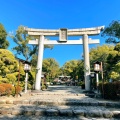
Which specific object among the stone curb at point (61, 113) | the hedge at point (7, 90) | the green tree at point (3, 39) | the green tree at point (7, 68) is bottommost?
the stone curb at point (61, 113)

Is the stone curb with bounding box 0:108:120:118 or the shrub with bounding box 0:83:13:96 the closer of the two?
the stone curb with bounding box 0:108:120:118

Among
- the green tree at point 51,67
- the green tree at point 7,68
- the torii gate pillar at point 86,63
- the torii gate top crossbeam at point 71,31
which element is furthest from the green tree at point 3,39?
the green tree at point 51,67

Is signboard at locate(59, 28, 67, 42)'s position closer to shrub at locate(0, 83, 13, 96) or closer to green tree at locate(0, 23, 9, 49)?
shrub at locate(0, 83, 13, 96)

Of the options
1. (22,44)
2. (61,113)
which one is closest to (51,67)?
(22,44)

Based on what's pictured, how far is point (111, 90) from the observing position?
9242 millimetres

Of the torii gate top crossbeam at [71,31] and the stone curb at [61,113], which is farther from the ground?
the torii gate top crossbeam at [71,31]

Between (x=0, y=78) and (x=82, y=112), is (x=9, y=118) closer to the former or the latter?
(x=82, y=112)

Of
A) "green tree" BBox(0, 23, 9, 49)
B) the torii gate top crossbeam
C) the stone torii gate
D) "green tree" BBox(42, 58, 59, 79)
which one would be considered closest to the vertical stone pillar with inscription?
the stone torii gate

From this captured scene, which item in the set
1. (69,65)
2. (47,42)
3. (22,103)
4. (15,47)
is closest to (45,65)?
(69,65)

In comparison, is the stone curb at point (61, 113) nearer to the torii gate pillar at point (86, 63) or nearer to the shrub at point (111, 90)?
the shrub at point (111, 90)

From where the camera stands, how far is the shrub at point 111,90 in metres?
8.72

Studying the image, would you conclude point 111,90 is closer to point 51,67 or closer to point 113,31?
point 113,31

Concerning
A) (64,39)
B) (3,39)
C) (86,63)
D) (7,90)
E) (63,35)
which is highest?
(3,39)

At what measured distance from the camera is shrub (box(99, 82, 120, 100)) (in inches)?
343
